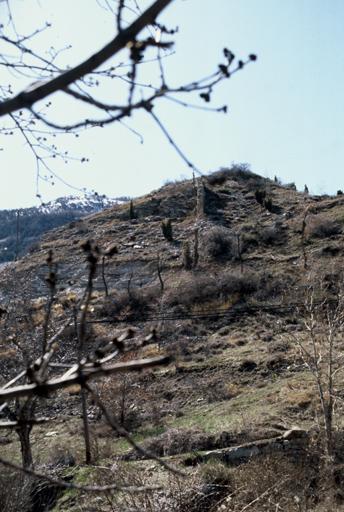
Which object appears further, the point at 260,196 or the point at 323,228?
the point at 260,196

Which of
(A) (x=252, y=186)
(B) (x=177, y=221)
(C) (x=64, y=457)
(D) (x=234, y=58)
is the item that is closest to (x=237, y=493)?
(C) (x=64, y=457)

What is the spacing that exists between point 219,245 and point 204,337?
1147 centimetres

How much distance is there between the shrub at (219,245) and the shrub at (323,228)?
437cm

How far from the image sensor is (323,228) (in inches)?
1350

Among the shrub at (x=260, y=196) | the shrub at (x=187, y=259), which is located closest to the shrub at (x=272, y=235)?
the shrub at (x=187, y=259)

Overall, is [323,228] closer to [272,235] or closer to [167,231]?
[272,235]

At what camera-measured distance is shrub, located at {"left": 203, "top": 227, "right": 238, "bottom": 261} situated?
34.2 meters

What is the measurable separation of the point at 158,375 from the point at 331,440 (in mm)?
10389

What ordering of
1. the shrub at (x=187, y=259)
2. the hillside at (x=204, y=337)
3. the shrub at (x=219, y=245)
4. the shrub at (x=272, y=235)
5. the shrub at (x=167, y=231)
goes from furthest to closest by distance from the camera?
the shrub at (x=167, y=231) → the shrub at (x=272, y=235) → the shrub at (x=219, y=245) → the shrub at (x=187, y=259) → the hillside at (x=204, y=337)

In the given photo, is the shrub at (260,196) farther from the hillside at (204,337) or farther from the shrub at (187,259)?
the shrub at (187,259)

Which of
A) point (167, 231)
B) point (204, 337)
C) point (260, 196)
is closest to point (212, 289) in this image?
point (204, 337)

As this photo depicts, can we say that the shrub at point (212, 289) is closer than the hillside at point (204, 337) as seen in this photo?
No

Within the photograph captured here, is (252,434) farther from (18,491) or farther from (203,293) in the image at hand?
(203,293)

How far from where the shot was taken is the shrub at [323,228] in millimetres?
34031
